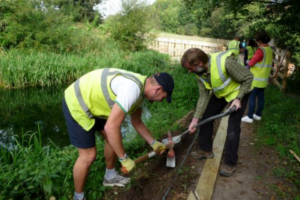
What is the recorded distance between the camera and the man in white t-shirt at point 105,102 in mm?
2129

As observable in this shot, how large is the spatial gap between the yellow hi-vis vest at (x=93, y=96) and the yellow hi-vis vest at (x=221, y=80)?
0.99 meters

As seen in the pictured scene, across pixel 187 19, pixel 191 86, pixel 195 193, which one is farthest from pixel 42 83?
pixel 187 19

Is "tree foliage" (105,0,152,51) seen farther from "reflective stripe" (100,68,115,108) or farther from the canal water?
"reflective stripe" (100,68,115,108)

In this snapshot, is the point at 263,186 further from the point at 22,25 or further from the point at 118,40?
the point at 118,40

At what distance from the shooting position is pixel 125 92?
2.10 meters

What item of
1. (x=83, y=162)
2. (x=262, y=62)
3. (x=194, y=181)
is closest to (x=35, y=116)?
(x=83, y=162)

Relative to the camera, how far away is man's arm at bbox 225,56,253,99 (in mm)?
2840

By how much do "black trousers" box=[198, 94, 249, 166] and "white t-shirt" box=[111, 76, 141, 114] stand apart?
60.2 inches

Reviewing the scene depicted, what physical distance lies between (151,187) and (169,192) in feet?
0.94

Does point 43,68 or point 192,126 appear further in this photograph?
point 43,68

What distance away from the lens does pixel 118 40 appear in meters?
15.4

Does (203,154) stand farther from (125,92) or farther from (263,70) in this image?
(263,70)

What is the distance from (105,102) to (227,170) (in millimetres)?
1975

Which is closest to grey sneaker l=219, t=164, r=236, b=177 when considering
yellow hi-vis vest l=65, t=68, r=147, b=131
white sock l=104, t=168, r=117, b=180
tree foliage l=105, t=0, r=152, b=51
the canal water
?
white sock l=104, t=168, r=117, b=180
